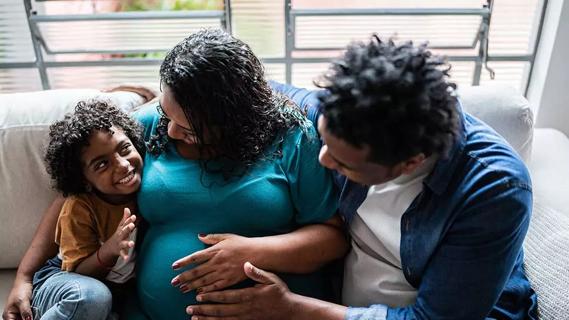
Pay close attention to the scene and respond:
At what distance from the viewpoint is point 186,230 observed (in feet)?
4.23

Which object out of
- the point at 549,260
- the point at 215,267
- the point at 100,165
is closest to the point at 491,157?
the point at 549,260

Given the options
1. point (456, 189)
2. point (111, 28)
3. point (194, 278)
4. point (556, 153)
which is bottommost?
point (194, 278)

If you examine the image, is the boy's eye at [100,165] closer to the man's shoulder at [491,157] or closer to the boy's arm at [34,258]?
the boy's arm at [34,258]

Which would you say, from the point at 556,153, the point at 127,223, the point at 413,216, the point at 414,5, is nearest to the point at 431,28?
the point at 414,5

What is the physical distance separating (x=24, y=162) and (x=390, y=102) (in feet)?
3.80

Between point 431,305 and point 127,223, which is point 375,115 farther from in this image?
point 127,223

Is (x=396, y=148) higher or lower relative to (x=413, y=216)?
higher

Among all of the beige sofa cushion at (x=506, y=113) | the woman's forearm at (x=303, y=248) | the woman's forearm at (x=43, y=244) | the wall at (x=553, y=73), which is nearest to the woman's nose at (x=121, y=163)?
the woman's forearm at (x=43, y=244)

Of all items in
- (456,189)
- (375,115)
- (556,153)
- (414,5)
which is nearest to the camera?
(375,115)

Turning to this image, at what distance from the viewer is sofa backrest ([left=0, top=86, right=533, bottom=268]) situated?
1.49m

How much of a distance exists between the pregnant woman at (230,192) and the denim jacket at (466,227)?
23 cm

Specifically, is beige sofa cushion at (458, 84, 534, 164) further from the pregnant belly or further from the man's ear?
the pregnant belly

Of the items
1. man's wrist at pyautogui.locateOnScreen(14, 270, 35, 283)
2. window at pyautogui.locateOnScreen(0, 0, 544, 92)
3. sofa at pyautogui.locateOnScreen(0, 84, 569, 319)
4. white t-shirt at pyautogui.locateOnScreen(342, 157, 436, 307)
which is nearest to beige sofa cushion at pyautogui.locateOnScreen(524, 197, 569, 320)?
sofa at pyautogui.locateOnScreen(0, 84, 569, 319)

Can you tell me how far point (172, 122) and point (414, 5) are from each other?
3.60 ft
